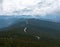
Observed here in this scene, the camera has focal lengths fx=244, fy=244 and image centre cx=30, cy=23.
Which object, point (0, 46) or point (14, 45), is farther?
point (14, 45)

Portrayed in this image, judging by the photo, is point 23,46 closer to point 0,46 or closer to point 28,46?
point 28,46

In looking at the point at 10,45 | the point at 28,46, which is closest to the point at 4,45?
the point at 10,45

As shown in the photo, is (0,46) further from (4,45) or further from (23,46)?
(23,46)

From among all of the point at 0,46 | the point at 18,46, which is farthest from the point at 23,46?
the point at 0,46

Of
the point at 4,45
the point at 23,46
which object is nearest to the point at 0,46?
the point at 4,45

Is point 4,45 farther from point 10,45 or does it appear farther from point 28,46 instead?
point 28,46

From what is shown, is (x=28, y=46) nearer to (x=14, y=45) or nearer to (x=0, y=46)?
(x=14, y=45)
